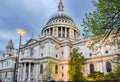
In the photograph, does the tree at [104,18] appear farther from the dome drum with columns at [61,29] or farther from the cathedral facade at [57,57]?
the dome drum with columns at [61,29]

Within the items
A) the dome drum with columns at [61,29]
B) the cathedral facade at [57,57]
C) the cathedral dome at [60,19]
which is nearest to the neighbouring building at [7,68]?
the cathedral facade at [57,57]

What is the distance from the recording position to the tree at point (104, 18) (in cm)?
1389

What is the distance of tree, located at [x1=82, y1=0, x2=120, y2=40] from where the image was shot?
13.9 m

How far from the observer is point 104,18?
1469cm

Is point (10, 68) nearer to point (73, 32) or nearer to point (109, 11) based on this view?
point (73, 32)

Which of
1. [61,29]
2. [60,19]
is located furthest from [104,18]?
[60,19]

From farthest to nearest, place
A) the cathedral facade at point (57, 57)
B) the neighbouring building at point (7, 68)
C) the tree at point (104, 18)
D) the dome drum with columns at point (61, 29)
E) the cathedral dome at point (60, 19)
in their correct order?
the cathedral dome at point (60, 19)
the neighbouring building at point (7, 68)
the dome drum with columns at point (61, 29)
the cathedral facade at point (57, 57)
the tree at point (104, 18)

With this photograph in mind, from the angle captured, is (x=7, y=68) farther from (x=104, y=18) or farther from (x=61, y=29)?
(x=104, y=18)

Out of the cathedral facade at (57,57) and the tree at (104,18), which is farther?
the cathedral facade at (57,57)

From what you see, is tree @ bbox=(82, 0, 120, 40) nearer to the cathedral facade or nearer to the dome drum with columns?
the cathedral facade

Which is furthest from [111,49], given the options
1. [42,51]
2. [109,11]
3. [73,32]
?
[109,11]

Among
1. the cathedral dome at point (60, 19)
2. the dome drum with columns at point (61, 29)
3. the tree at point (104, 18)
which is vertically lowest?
the tree at point (104, 18)

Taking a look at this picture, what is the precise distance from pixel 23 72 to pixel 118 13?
153 feet

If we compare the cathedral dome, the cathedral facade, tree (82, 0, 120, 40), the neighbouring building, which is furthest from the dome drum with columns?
tree (82, 0, 120, 40)
